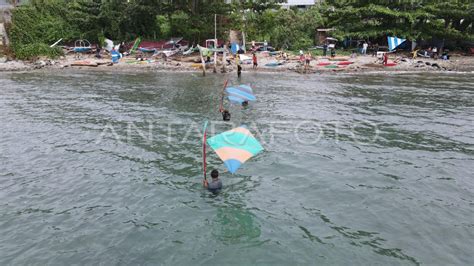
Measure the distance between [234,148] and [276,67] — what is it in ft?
130

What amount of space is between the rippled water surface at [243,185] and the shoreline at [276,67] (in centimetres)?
1864

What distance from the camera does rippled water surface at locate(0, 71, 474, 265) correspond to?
44.1 ft

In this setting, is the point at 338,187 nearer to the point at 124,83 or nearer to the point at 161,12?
the point at 124,83

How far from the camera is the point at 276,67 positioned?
177ft

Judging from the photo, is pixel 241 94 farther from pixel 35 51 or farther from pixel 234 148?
pixel 35 51

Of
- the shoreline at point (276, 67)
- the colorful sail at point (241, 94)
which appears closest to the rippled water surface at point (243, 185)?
the colorful sail at point (241, 94)

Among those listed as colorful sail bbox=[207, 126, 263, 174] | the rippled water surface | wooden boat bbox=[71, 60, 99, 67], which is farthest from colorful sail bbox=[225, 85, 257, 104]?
wooden boat bbox=[71, 60, 99, 67]

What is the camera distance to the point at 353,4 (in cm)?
6075

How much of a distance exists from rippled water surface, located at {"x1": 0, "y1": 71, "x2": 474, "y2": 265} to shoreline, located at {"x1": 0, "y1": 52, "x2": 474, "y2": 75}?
18642 mm

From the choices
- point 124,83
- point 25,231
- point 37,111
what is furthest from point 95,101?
point 25,231

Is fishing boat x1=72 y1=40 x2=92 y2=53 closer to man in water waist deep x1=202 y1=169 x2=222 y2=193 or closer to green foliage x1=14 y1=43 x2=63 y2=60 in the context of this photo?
green foliage x1=14 y1=43 x2=63 y2=60

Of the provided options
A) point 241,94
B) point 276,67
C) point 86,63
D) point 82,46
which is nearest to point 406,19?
point 276,67

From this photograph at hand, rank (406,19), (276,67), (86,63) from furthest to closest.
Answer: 1. (406,19)
2. (86,63)
3. (276,67)

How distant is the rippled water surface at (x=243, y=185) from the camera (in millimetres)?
13453
